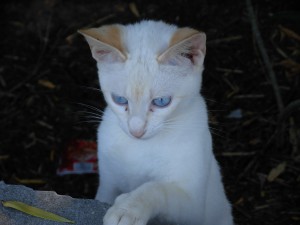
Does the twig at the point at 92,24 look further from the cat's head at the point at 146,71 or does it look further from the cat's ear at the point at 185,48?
the cat's ear at the point at 185,48

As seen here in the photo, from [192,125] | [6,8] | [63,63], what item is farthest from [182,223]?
[6,8]

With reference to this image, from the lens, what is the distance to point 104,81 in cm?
272

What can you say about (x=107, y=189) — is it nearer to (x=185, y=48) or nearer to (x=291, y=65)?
(x=185, y=48)

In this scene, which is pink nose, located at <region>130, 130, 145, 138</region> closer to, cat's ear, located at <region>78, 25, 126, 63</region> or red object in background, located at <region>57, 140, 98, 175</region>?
cat's ear, located at <region>78, 25, 126, 63</region>

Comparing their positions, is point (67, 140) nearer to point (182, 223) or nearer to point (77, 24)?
point (77, 24)

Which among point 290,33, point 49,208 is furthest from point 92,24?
point 49,208

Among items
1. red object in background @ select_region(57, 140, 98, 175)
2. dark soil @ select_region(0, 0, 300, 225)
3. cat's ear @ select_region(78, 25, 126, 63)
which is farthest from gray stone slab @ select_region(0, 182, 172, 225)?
red object in background @ select_region(57, 140, 98, 175)

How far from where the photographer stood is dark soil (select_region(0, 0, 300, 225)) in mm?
3924

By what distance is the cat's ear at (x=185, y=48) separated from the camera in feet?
8.21

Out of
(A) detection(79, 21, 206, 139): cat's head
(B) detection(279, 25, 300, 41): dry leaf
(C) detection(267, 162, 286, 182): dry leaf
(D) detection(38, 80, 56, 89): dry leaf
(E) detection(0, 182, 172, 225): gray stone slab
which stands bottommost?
(C) detection(267, 162, 286, 182): dry leaf

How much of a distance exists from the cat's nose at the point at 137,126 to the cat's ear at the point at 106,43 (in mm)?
275

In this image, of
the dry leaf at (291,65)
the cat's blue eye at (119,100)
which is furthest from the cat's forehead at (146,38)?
the dry leaf at (291,65)

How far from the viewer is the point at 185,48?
2588mm

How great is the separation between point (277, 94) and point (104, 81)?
1.62 m
